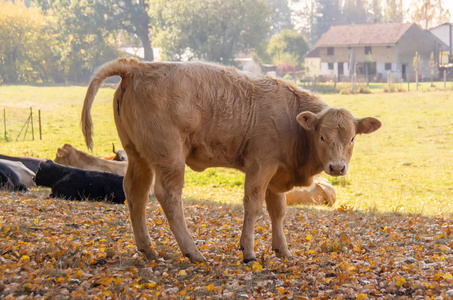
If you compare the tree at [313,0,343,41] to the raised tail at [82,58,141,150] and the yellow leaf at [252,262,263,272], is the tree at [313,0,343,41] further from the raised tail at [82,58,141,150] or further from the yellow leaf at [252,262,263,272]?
the yellow leaf at [252,262,263,272]

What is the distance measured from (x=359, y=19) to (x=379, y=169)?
94.7 m

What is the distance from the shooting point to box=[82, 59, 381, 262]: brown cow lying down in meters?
6.50

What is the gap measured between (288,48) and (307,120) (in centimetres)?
7729

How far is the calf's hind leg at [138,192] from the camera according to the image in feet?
22.7

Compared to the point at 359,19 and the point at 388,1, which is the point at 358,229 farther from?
the point at 359,19

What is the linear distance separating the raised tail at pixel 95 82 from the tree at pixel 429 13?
87083 mm

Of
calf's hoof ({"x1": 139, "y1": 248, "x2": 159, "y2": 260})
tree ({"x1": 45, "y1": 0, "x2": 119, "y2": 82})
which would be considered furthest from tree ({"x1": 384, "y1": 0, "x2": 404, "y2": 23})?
calf's hoof ({"x1": 139, "y1": 248, "x2": 159, "y2": 260})

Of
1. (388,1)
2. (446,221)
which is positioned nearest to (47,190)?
(446,221)

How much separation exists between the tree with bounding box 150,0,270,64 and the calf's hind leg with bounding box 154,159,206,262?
5295 cm

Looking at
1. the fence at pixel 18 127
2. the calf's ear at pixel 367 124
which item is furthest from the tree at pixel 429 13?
the calf's ear at pixel 367 124

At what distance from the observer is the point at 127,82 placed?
6.70 metres

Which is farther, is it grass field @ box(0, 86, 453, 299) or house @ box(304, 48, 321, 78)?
house @ box(304, 48, 321, 78)

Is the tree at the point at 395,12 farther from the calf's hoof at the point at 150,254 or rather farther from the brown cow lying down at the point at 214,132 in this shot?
the calf's hoof at the point at 150,254

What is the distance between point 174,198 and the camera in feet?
21.4
